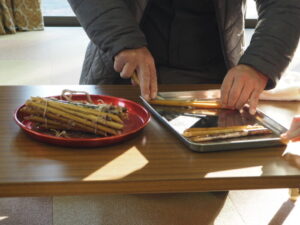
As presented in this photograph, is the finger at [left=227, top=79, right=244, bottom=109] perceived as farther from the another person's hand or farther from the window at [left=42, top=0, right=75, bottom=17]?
the window at [left=42, top=0, right=75, bottom=17]

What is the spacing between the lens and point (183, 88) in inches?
38.7

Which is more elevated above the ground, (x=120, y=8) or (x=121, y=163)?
(x=120, y=8)

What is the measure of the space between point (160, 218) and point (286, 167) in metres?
0.62

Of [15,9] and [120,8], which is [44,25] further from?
[120,8]

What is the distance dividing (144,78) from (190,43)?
35cm

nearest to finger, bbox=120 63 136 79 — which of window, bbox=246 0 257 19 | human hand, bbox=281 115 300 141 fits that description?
human hand, bbox=281 115 300 141

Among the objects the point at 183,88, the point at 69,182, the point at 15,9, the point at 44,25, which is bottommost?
the point at 44,25

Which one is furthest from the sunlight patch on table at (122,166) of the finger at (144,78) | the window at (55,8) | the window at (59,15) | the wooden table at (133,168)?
the window at (55,8)

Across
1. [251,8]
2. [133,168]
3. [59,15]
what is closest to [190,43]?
[133,168]

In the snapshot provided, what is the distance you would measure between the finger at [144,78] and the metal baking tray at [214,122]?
3cm

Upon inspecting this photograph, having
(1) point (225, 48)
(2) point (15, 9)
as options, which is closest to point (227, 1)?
(1) point (225, 48)

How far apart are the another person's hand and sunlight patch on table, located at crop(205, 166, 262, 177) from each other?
9.0 inches

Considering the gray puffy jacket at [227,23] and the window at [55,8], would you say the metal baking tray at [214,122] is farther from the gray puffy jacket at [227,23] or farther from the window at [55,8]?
the window at [55,8]

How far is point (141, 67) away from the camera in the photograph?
0.79 meters
